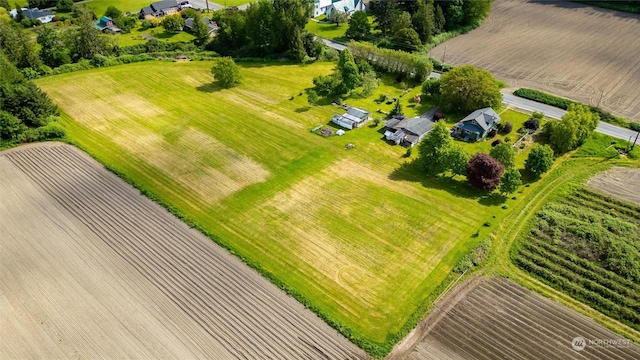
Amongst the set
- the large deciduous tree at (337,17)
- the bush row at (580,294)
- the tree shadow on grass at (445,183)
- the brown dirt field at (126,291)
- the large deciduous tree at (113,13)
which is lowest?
the brown dirt field at (126,291)

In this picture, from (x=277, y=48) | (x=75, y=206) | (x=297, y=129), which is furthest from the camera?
(x=277, y=48)

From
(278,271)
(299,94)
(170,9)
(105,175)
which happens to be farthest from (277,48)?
(278,271)

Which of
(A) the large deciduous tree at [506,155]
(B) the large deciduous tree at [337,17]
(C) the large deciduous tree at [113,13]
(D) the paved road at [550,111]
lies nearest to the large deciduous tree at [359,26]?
(B) the large deciduous tree at [337,17]

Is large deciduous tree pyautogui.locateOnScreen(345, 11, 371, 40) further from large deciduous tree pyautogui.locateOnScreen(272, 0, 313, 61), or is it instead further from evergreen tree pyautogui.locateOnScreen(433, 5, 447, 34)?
evergreen tree pyautogui.locateOnScreen(433, 5, 447, 34)

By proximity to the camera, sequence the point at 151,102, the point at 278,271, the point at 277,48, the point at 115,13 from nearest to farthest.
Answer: the point at 278,271, the point at 151,102, the point at 277,48, the point at 115,13

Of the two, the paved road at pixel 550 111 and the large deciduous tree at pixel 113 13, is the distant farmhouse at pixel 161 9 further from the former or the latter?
the paved road at pixel 550 111

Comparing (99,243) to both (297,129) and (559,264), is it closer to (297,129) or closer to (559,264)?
(297,129)

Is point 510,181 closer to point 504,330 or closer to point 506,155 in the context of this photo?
point 506,155
